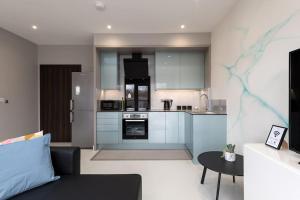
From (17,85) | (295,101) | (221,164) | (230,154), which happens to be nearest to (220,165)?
(221,164)

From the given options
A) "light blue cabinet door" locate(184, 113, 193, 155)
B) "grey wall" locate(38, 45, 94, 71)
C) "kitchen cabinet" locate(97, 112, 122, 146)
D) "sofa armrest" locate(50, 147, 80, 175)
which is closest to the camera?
"sofa armrest" locate(50, 147, 80, 175)

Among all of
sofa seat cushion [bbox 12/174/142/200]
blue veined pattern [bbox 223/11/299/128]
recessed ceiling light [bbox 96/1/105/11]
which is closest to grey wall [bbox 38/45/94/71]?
recessed ceiling light [bbox 96/1/105/11]

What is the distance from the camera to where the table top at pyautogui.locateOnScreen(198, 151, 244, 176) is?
72.7 inches

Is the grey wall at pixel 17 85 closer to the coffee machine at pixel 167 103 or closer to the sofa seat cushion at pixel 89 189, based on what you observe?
the sofa seat cushion at pixel 89 189

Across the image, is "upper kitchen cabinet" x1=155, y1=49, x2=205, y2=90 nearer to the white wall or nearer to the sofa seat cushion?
the white wall

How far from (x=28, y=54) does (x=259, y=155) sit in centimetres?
506

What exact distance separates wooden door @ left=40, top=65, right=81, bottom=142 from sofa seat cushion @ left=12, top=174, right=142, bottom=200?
3.45 m

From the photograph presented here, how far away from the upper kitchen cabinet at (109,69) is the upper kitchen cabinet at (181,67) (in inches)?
39.2

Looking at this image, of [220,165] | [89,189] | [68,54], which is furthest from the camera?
[68,54]

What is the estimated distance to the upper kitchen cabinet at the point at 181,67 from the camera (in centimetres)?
430

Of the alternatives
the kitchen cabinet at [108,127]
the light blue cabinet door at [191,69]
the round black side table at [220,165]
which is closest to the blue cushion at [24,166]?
the round black side table at [220,165]

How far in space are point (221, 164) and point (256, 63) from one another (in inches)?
49.8

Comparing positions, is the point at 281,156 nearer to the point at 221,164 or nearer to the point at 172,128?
the point at 221,164

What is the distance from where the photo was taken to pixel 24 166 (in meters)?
1.35
